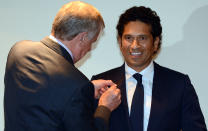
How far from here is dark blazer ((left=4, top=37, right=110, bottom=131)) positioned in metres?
1.13

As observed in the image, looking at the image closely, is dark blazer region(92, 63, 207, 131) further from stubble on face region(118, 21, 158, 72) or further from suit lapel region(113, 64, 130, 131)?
stubble on face region(118, 21, 158, 72)

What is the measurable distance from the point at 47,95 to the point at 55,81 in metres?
0.06

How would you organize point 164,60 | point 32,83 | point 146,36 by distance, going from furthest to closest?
point 164,60 → point 146,36 → point 32,83

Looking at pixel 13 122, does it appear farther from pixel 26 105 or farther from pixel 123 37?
pixel 123 37

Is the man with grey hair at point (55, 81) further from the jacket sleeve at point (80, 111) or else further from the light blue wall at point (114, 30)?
the light blue wall at point (114, 30)

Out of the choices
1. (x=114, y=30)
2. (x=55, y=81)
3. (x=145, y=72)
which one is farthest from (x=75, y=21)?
(x=114, y=30)

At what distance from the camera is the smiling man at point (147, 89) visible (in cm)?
163

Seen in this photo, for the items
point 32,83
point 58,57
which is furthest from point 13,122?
point 58,57

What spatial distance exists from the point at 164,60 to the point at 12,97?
1.25 m

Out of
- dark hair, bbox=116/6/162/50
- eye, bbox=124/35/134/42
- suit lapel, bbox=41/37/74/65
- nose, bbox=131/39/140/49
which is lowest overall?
nose, bbox=131/39/140/49

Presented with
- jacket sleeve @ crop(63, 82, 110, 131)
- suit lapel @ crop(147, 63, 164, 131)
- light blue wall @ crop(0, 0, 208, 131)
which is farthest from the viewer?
light blue wall @ crop(0, 0, 208, 131)

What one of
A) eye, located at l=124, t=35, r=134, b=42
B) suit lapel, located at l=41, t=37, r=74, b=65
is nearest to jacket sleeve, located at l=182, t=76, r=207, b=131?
eye, located at l=124, t=35, r=134, b=42

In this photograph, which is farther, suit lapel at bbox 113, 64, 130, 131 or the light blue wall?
the light blue wall

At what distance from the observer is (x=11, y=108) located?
1200 mm
